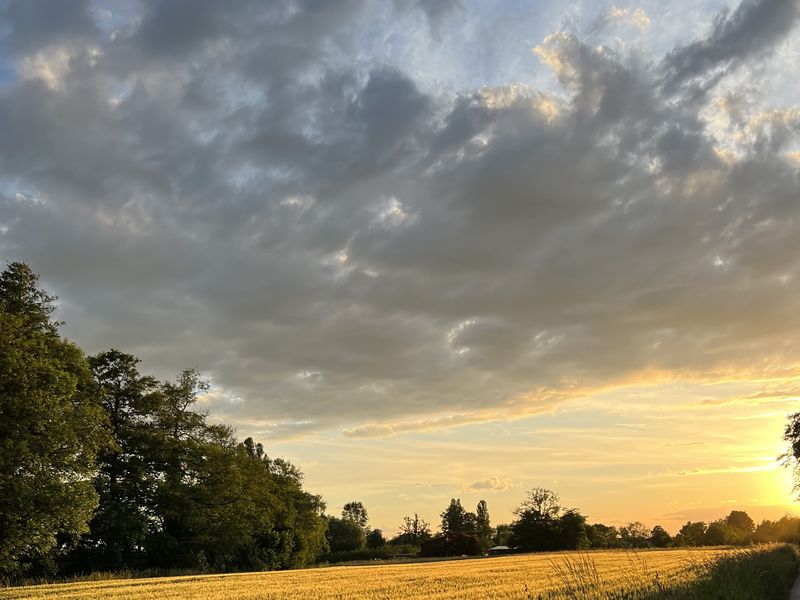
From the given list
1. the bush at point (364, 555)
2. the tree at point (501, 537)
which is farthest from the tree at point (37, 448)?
the tree at point (501, 537)

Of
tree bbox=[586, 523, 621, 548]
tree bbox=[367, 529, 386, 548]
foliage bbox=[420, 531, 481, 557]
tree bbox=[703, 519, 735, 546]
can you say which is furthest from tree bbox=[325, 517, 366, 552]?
tree bbox=[703, 519, 735, 546]

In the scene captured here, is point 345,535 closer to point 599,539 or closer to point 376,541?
point 376,541

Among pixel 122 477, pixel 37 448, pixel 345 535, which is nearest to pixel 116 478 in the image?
pixel 122 477

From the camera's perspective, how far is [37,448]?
38.4 m

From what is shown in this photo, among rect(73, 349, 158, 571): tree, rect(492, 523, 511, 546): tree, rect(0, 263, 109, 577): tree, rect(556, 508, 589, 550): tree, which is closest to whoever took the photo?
rect(0, 263, 109, 577): tree

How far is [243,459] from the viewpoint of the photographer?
72375 millimetres

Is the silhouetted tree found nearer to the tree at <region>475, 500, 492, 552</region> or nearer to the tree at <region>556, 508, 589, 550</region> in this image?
the tree at <region>475, 500, 492, 552</region>

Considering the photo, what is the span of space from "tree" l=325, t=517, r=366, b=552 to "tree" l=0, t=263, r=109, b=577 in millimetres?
126828

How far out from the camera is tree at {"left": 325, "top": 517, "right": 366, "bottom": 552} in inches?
6314

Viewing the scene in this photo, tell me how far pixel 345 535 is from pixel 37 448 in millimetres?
134012

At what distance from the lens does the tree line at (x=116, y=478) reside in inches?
1474

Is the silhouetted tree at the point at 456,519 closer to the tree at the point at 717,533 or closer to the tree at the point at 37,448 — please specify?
the tree at the point at 717,533

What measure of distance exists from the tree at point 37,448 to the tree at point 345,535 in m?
127

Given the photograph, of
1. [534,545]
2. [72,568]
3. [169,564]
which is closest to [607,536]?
[534,545]
